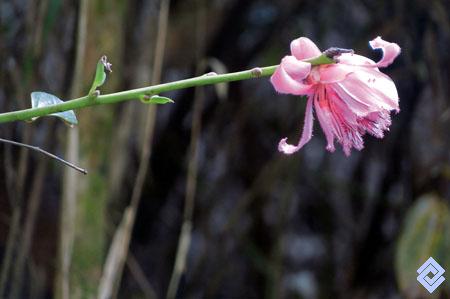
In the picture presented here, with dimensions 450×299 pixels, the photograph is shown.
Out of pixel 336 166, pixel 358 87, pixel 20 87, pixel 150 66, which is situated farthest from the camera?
pixel 336 166

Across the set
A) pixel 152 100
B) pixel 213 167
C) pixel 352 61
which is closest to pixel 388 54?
pixel 352 61

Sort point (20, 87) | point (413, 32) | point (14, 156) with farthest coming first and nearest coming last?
1. point (413, 32)
2. point (14, 156)
3. point (20, 87)

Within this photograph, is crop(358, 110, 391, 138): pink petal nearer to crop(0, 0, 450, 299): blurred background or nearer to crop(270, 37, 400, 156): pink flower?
crop(270, 37, 400, 156): pink flower

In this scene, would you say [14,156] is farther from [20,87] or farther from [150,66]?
[150,66]

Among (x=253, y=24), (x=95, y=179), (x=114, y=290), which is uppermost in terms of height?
(x=253, y=24)

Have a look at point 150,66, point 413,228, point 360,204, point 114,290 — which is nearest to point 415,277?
point 413,228

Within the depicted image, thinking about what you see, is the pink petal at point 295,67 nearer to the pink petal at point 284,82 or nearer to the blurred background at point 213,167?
the pink petal at point 284,82
